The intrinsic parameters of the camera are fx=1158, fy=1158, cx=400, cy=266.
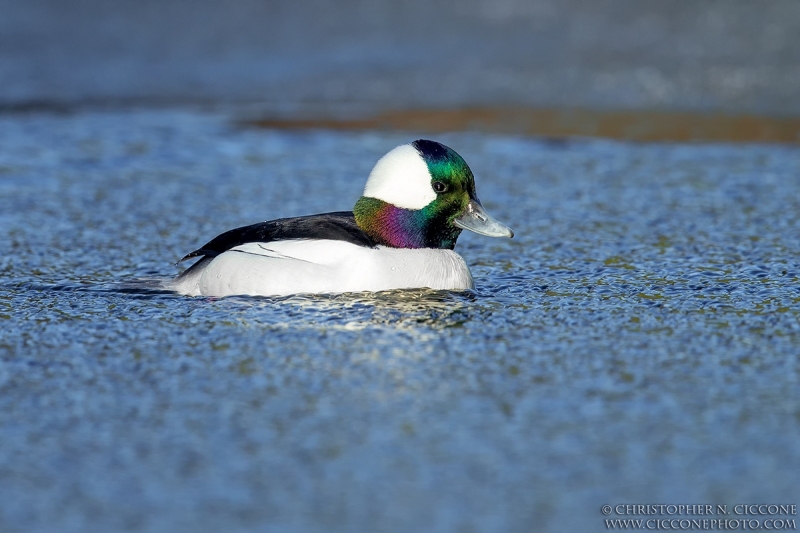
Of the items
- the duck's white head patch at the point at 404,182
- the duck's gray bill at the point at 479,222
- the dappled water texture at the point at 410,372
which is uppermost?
the duck's white head patch at the point at 404,182

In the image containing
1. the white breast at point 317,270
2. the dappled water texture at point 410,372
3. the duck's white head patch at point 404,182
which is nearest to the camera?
the dappled water texture at point 410,372

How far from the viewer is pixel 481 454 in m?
3.99

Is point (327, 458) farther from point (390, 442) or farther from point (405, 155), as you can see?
point (405, 155)

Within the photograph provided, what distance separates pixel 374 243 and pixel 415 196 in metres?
0.34

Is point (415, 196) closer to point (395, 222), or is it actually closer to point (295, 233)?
point (395, 222)

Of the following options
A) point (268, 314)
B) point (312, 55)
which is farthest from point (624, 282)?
point (312, 55)

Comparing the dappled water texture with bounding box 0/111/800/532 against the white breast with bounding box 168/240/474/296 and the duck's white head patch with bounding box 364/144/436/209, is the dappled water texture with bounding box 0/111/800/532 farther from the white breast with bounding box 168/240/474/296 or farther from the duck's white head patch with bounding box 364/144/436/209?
the duck's white head patch with bounding box 364/144/436/209

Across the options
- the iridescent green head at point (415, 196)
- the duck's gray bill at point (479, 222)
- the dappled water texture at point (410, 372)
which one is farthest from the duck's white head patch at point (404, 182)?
the dappled water texture at point (410, 372)

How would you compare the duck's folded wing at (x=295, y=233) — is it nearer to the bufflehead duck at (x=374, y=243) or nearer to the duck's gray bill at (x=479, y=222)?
the bufflehead duck at (x=374, y=243)

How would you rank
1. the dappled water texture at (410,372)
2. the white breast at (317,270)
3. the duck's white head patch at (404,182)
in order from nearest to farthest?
1. the dappled water texture at (410,372)
2. the white breast at (317,270)
3. the duck's white head patch at (404,182)

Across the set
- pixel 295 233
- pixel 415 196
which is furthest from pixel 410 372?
pixel 415 196

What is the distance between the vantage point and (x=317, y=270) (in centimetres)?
594

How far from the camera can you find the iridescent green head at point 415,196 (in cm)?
621

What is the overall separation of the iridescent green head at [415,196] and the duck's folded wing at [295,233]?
0.13m
